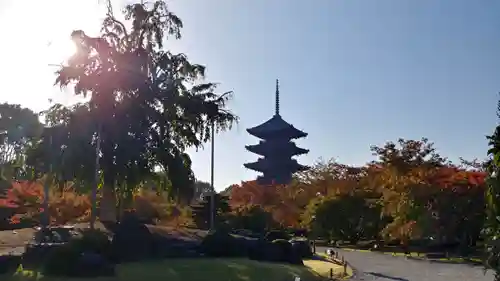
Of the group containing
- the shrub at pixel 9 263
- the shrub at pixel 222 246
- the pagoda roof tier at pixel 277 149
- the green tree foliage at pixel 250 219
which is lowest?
the shrub at pixel 9 263

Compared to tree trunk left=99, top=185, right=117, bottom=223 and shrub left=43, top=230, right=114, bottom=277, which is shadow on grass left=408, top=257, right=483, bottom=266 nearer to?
tree trunk left=99, top=185, right=117, bottom=223

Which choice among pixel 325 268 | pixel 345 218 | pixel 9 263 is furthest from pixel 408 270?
pixel 9 263

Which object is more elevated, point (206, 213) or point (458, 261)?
point (206, 213)

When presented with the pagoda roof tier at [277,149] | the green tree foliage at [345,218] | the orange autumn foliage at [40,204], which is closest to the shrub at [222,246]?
the orange autumn foliage at [40,204]

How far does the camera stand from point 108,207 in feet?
100

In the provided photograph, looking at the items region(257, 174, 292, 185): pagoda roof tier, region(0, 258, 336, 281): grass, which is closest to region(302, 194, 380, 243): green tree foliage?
region(0, 258, 336, 281): grass

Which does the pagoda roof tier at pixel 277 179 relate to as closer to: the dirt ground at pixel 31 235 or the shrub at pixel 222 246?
the dirt ground at pixel 31 235

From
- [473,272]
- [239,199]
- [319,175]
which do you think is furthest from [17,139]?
[473,272]

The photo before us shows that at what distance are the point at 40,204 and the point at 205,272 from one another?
2297cm

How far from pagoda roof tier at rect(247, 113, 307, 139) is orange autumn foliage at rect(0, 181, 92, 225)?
36.4 m

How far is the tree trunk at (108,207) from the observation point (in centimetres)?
3009

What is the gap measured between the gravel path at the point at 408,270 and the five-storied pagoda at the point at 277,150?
39.5 m

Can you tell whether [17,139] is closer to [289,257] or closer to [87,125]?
[87,125]

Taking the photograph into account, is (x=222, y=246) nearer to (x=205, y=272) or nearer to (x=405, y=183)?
(x=205, y=272)
